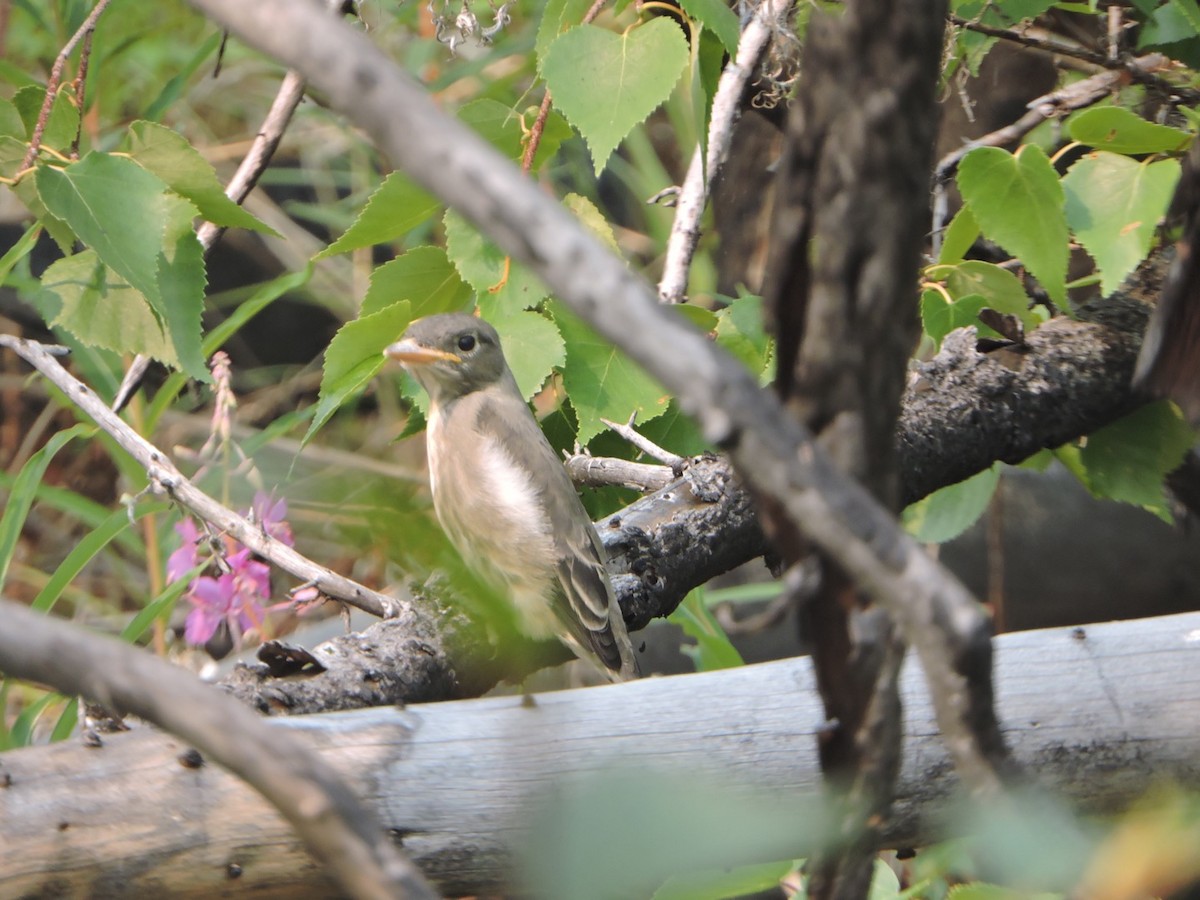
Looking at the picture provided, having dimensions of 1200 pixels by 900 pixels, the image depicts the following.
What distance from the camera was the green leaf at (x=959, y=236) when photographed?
223cm

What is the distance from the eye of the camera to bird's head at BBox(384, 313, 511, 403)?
A: 248 centimetres

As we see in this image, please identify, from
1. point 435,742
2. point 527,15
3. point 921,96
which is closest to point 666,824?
point 921,96

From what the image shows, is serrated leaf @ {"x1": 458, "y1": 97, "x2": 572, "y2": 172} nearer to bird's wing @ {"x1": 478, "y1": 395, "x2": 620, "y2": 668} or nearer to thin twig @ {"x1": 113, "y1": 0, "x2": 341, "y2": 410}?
thin twig @ {"x1": 113, "y1": 0, "x2": 341, "y2": 410}

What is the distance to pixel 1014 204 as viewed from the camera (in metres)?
2.07

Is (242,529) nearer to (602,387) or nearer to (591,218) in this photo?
(602,387)

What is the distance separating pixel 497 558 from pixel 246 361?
3170 millimetres

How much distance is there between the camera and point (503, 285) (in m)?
2.25

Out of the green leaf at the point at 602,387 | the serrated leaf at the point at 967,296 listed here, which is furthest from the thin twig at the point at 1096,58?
the green leaf at the point at 602,387

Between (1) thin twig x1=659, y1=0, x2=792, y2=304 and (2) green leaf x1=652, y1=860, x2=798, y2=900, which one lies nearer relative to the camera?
(2) green leaf x1=652, y1=860, x2=798, y2=900

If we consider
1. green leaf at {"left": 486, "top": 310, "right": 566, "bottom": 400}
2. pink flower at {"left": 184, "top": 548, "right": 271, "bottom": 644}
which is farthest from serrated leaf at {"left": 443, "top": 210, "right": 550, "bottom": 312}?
pink flower at {"left": 184, "top": 548, "right": 271, "bottom": 644}

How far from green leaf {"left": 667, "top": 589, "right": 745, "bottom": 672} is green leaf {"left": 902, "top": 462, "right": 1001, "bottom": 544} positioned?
0.46 m

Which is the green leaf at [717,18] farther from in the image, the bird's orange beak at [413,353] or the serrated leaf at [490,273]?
the bird's orange beak at [413,353]

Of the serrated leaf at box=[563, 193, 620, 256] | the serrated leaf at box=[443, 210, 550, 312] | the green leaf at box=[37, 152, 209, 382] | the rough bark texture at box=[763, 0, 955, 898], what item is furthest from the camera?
the serrated leaf at box=[563, 193, 620, 256]

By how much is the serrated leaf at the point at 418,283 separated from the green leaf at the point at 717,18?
2.13 ft
